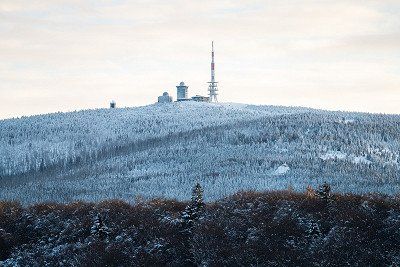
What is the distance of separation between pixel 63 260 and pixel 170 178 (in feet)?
314

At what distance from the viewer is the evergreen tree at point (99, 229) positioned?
279 ft

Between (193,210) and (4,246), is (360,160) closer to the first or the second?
(193,210)

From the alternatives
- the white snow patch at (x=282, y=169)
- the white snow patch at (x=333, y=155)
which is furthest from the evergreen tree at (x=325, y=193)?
the white snow patch at (x=333, y=155)

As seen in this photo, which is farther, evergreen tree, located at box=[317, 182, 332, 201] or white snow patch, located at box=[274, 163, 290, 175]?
white snow patch, located at box=[274, 163, 290, 175]

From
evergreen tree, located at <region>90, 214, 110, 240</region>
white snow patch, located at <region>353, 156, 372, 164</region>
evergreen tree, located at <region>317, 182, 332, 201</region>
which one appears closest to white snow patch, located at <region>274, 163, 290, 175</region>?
white snow patch, located at <region>353, 156, 372, 164</region>

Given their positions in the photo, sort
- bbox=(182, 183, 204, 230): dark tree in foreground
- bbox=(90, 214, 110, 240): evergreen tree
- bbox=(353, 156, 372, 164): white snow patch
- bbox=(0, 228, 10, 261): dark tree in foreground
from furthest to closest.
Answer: bbox=(353, 156, 372, 164): white snow patch
bbox=(0, 228, 10, 261): dark tree in foreground
bbox=(182, 183, 204, 230): dark tree in foreground
bbox=(90, 214, 110, 240): evergreen tree

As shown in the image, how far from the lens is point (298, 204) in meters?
84.8

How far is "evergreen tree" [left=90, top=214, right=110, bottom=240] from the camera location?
8500 cm

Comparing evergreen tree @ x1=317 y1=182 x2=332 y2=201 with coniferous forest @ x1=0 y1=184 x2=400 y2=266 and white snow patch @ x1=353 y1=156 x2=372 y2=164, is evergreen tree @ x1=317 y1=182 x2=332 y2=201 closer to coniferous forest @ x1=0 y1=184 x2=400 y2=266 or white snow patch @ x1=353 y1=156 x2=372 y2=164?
coniferous forest @ x1=0 y1=184 x2=400 y2=266

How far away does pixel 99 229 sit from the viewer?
8512 cm

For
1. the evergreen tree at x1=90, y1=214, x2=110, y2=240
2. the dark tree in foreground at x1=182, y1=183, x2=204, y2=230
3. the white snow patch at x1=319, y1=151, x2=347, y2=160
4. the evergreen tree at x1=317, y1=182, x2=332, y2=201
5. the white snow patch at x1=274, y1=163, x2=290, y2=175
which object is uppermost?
the evergreen tree at x1=317, y1=182, x2=332, y2=201

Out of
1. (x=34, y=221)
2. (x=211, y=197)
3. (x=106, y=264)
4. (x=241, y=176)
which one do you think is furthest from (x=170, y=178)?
(x=106, y=264)

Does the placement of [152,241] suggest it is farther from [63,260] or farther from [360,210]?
[360,210]

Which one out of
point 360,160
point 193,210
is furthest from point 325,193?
point 360,160
